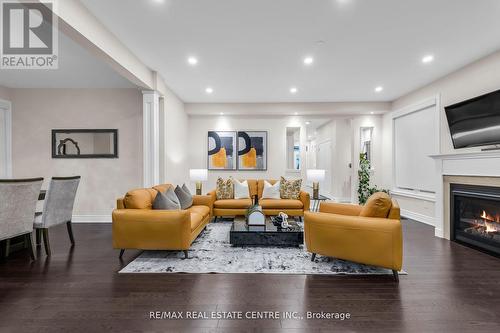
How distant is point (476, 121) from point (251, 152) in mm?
4368

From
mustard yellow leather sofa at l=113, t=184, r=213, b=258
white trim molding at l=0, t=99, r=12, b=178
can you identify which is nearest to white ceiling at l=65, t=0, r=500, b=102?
mustard yellow leather sofa at l=113, t=184, r=213, b=258

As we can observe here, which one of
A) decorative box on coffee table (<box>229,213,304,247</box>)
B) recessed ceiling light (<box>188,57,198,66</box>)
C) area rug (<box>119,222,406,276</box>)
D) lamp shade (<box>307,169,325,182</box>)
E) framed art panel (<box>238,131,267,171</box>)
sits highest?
recessed ceiling light (<box>188,57,198,66</box>)

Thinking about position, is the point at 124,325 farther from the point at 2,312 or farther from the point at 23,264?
the point at 23,264

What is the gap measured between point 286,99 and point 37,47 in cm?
457

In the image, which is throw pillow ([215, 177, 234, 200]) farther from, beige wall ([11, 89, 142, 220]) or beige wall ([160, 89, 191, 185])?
beige wall ([11, 89, 142, 220])

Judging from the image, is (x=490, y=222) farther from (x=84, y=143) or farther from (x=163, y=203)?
(x=84, y=143)

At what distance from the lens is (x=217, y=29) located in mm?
2893

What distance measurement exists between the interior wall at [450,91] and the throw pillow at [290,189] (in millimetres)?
2522

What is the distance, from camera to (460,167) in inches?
145

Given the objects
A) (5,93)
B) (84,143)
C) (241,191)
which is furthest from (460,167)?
(5,93)

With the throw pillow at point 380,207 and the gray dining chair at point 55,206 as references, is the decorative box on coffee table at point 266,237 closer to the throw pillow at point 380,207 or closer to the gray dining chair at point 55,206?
the throw pillow at point 380,207

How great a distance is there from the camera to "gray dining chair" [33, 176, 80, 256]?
3131 mm

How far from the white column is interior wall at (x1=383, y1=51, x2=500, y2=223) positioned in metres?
5.10

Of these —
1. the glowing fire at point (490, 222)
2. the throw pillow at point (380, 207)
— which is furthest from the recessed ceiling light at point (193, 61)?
the glowing fire at point (490, 222)
